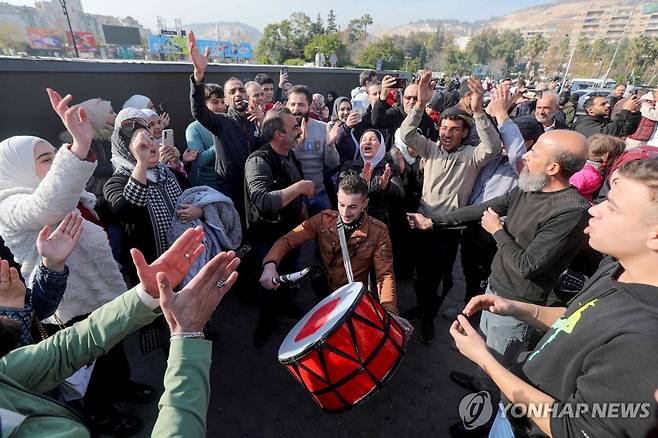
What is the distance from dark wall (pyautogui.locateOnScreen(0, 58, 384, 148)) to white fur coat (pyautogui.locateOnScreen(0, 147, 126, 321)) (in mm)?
2509

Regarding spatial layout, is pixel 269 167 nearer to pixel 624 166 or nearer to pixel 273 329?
pixel 273 329

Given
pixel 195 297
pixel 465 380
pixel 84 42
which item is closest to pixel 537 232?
pixel 465 380

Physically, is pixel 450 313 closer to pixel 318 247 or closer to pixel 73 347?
pixel 318 247

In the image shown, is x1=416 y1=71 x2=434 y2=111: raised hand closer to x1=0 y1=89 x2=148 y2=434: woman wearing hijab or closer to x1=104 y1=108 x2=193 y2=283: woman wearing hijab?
x1=104 y1=108 x2=193 y2=283: woman wearing hijab

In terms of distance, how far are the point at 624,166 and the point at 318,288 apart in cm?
230

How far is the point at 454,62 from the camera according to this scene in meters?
88.9

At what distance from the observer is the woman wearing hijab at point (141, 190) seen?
2.24 meters

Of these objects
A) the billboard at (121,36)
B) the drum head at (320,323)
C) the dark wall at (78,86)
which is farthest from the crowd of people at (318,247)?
the billboard at (121,36)

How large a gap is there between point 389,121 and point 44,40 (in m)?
83.4

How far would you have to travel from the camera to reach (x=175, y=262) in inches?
58.9

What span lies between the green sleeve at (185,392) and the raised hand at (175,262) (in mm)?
427

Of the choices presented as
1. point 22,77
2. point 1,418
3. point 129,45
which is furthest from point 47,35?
point 1,418

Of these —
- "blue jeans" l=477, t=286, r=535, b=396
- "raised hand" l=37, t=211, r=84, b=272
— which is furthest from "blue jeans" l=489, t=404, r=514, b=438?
"raised hand" l=37, t=211, r=84, b=272

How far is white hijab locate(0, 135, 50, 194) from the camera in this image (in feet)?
5.96
